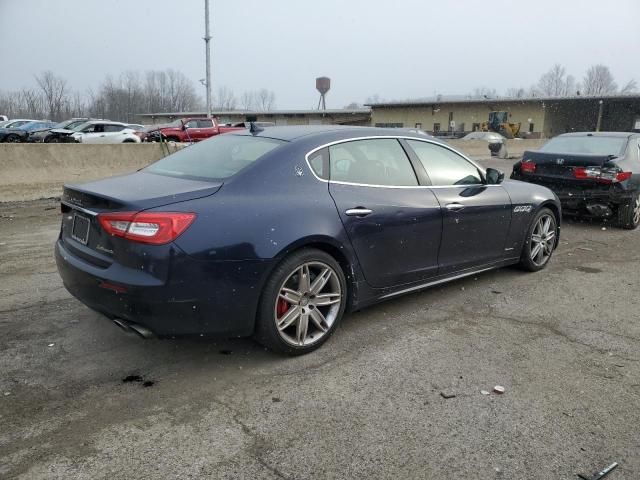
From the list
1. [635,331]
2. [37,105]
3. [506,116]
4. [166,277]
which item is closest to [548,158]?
[635,331]

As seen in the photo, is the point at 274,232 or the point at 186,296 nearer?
the point at 186,296

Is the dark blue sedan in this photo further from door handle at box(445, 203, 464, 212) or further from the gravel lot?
the gravel lot

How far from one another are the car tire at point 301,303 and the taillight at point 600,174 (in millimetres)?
5675

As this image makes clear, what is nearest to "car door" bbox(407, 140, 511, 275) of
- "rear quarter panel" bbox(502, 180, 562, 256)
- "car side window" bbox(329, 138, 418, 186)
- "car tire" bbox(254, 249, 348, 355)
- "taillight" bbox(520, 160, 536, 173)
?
"rear quarter panel" bbox(502, 180, 562, 256)

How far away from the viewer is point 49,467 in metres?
2.40

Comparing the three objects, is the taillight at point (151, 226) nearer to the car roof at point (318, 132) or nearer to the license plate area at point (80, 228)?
the license plate area at point (80, 228)

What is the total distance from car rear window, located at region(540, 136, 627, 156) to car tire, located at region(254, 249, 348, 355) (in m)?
6.20

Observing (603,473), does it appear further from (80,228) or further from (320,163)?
(80,228)

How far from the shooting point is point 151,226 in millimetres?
2982

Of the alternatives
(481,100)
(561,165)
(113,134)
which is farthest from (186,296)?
(481,100)

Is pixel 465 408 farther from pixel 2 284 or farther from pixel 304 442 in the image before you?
pixel 2 284

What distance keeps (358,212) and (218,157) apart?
1.12 metres

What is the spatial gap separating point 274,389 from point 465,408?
113 centimetres

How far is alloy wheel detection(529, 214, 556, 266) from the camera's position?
5627mm
